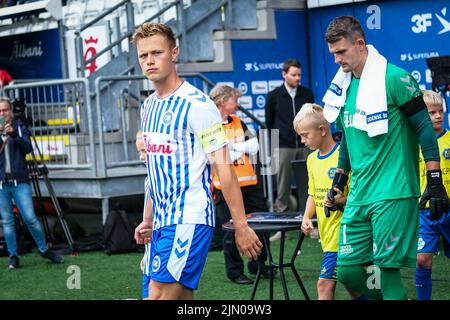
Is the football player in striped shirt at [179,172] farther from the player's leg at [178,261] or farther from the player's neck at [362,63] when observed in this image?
the player's neck at [362,63]

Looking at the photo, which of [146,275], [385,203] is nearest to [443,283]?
[385,203]

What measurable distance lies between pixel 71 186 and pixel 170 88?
739cm

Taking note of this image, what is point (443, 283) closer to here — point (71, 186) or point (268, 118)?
point (268, 118)

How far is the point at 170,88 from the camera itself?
5.64 metres

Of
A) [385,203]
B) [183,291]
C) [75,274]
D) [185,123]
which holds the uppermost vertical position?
[185,123]

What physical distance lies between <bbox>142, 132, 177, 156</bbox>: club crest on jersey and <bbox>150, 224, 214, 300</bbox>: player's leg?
43 cm

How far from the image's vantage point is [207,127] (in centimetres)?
546

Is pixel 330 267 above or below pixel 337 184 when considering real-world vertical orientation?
below

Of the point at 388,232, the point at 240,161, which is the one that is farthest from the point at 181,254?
the point at 240,161

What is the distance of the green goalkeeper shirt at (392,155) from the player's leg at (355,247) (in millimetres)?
94

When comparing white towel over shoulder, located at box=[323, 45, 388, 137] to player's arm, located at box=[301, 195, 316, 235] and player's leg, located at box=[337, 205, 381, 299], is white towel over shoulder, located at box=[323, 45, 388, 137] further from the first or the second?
player's arm, located at box=[301, 195, 316, 235]

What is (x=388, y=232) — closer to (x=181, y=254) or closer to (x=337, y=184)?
(x=337, y=184)

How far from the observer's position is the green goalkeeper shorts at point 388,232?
19.1 feet

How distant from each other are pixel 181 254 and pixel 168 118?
770mm
